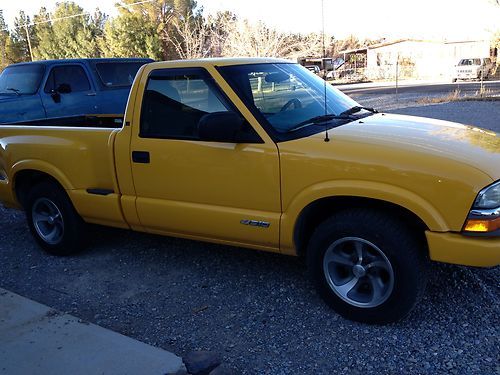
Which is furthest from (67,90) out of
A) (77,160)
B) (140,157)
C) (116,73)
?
(140,157)

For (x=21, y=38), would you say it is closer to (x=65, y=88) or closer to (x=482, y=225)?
(x=65, y=88)

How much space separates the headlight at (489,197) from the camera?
2951 mm

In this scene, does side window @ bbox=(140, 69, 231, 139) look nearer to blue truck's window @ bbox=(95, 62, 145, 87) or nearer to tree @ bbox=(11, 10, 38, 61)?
blue truck's window @ bbox=(95, 62, 145, 87)

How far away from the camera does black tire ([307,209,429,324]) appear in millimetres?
Result: 3207

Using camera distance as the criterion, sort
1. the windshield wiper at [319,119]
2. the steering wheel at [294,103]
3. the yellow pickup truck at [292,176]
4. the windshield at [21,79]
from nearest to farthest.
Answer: the yellow pickup truck at [292,176] → the windshield wiper at [319,119] → the steering wheel at [294,103] → the windshield at [21,79]

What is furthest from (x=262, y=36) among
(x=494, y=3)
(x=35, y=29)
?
(x=35, y=29)

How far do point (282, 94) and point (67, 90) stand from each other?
259 inches

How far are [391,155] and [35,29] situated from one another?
62435 millimetres

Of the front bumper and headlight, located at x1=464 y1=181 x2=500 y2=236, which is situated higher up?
headlight, located at x1=464 y1=181 x2=500 y2=236

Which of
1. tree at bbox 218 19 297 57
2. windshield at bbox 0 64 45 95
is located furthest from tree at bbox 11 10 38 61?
windshield at bbox 0 64 45 95

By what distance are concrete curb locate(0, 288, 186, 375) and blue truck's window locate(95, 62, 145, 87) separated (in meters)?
6.51

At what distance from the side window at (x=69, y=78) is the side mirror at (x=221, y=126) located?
21.2ft

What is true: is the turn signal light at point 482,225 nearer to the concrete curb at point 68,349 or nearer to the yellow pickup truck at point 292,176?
the yellow pickup truck at point 292,176

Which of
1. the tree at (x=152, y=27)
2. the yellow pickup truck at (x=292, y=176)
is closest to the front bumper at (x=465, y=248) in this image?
the yellow pickup truck at (x=292, y=176)
